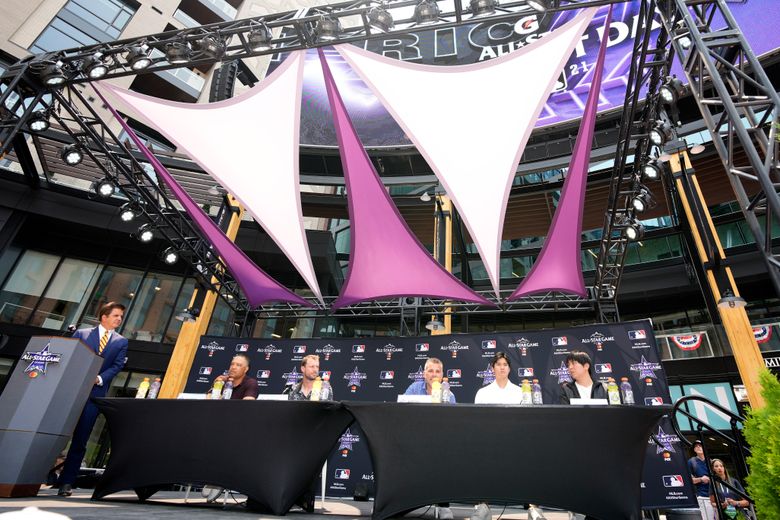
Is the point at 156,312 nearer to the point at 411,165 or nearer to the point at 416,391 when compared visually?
the point at 411,165

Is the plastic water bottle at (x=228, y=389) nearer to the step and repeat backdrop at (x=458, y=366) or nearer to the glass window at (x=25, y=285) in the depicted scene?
the step and repeat backdrop at (x=458, y=366)

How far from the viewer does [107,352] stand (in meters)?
4.73

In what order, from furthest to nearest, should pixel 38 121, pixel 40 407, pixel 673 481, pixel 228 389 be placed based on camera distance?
1. pixel 38 121
2. pixel 673 481
3. pixel 228 389
4. pixel 40 407

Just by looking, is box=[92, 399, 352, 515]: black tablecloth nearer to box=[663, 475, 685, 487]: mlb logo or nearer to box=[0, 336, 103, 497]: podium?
box=[0, 336, 103, 497]: podium

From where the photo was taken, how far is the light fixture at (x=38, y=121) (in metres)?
7.23

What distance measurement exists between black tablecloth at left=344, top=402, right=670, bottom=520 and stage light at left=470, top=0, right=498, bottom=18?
520 cm

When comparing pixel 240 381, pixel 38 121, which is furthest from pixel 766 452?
pixel 38 121

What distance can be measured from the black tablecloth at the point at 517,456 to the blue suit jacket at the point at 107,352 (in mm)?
3296

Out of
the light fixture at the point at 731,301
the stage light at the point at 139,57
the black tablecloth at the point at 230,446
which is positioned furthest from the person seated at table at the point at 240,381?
the light fixture at the point at 731,301

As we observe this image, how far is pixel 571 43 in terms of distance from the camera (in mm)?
5906

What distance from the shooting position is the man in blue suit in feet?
14.0

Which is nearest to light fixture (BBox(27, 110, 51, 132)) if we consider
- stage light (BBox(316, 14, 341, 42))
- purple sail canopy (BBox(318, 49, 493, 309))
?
purple sail canopy (BBox(318, 49, 493, 309))

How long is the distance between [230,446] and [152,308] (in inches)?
509

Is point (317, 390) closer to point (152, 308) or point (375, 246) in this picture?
point (375, 246)
